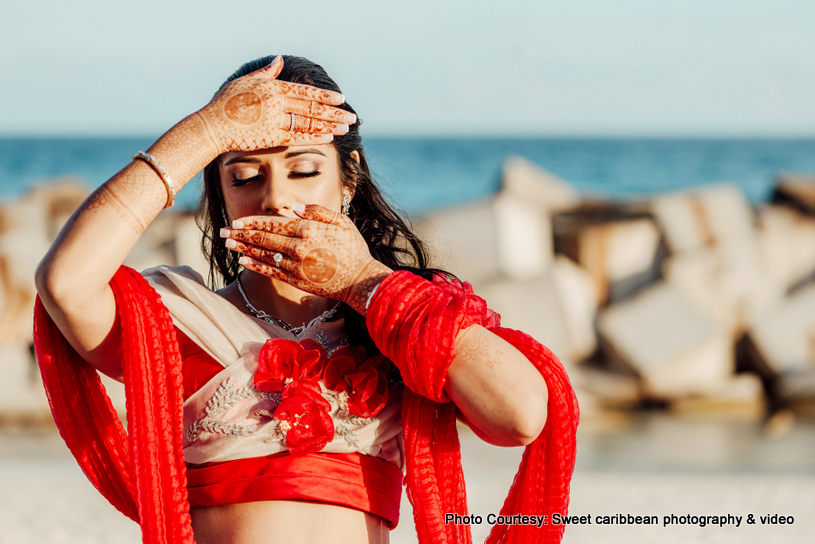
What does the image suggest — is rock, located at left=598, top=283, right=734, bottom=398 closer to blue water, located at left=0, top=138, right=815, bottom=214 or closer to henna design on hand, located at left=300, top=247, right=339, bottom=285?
henna design on hand, located at left=300, top=247, right=339, bottom=285

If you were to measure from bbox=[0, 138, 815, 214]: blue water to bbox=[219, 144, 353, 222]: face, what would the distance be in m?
23.4

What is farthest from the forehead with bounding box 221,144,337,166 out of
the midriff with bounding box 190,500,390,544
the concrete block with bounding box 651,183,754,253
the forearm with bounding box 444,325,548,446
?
the concrete block with bounding box 651,183,754,253

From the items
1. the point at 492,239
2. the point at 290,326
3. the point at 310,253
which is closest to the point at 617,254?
the point at 492,239

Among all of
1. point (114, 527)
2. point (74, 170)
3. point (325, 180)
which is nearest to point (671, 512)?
point (114, 527)

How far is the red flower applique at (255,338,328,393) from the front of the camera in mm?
1751

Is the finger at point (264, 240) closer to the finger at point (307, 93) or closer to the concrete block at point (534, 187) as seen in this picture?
the finger at point (307, 93)

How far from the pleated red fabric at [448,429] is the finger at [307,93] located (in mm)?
405

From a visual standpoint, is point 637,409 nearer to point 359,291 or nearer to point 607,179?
point 359,291

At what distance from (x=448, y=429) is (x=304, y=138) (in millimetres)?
700

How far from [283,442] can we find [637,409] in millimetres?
7150

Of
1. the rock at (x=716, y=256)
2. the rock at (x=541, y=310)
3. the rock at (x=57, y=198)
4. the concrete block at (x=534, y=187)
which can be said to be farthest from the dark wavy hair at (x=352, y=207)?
the rock at (x=57, y=198)

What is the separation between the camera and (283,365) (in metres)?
1.76

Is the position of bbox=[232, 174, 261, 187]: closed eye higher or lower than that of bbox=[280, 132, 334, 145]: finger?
lower

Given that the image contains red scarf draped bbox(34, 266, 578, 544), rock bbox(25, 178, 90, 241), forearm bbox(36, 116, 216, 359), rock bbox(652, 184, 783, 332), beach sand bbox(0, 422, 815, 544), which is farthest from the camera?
rock bbox(25, 178, 90, 241)
